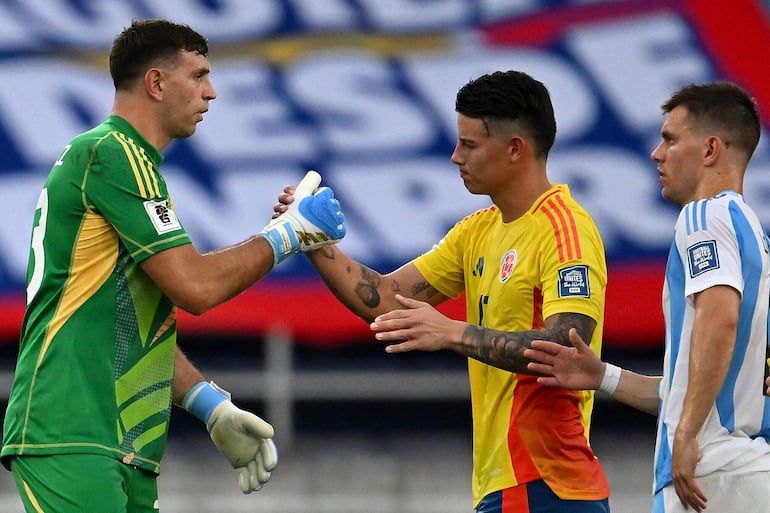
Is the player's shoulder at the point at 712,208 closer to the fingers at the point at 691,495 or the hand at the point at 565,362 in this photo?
the hand at the point at 565,362

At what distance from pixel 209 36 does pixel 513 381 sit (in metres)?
6.18

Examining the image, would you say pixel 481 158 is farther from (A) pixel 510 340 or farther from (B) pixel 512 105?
(A) pixel 510 340

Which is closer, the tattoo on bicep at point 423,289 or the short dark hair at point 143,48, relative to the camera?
the short dark hair at point 143,48

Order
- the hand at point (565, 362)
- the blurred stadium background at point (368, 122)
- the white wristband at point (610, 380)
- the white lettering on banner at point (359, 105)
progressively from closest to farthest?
the hand at point (565, 362)
the white wristband at point (610, 380)
the blurred stadium background at point (368, 122)
the white lettering on banner at point (359, 105)

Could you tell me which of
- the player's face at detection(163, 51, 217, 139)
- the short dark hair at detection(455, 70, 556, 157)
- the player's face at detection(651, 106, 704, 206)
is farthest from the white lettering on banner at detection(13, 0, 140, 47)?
the player's face at detection(651, 106, 704, 206)

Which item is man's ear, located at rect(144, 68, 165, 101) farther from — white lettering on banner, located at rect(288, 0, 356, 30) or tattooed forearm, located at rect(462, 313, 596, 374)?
white lettering on banner, located at rect(288, 0, 356, 30)

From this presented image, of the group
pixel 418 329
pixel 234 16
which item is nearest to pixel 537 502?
pixel 418 329

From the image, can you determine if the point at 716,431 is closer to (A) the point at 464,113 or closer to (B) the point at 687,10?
(A) the point at 464,113

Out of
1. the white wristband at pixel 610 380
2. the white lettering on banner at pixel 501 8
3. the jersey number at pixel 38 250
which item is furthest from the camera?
the white lettering on banner at pixel 501 8

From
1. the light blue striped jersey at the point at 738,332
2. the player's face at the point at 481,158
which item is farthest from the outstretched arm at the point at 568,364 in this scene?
the player's face at the point at 481,158

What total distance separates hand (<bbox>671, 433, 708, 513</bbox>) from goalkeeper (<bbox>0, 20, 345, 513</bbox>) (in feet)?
4.81

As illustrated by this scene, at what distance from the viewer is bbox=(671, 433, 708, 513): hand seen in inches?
169

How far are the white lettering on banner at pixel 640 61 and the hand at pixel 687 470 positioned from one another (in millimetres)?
5980

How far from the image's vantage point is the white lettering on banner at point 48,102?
33.8ft
